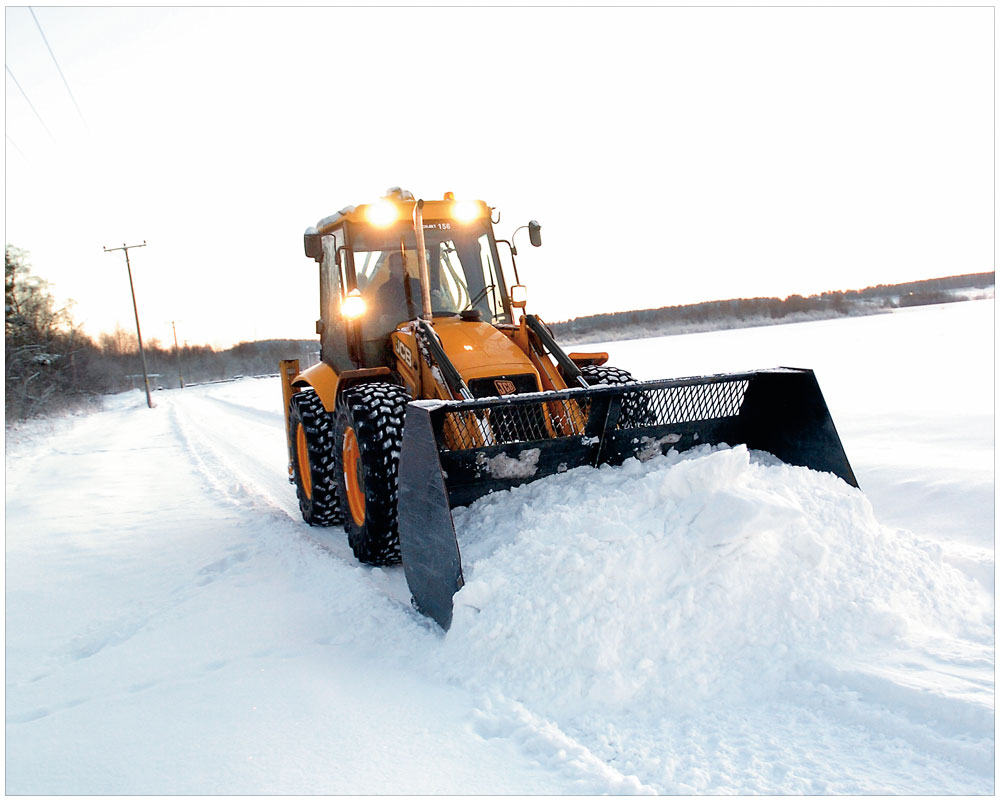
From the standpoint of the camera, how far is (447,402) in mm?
3434

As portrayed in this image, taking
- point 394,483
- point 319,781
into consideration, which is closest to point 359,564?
point 394,483

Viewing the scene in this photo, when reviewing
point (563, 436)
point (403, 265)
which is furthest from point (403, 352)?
point (563, 436)

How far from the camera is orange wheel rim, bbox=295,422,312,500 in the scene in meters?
5.56

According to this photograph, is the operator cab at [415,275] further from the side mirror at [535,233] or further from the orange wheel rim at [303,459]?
the orange wheel rim at [303,459]

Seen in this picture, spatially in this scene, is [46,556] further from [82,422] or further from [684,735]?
[82,422]

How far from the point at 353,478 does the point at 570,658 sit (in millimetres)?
2234

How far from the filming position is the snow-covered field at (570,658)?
230 cm

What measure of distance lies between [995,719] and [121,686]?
3.40 metres

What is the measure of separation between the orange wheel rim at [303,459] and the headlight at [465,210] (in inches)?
82.5

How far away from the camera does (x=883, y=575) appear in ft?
10.3

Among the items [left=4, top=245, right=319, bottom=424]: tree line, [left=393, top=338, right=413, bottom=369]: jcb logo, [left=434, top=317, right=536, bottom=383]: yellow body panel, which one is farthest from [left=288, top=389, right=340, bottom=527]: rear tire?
[left=4, top=245, right=319, bottom=424]: tree line

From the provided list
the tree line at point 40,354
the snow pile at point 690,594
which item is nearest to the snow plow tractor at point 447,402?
the snow pile at point 690,594

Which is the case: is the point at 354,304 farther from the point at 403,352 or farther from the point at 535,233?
the point at 535,233

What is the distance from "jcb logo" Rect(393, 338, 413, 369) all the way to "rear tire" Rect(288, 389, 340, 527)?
3.18 ft
